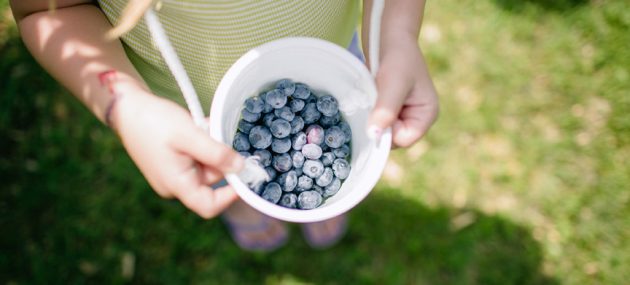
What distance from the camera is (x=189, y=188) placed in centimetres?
93

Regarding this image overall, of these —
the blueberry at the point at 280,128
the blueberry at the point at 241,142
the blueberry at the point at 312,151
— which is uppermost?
the blueberry at the point at 280,128

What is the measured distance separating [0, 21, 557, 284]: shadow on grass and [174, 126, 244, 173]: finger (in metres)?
1.21

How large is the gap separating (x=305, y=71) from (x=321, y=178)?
9.1 inches

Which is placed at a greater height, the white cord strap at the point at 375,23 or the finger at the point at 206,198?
the white cord strap at the point at 375,23

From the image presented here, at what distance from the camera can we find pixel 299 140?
998 mm

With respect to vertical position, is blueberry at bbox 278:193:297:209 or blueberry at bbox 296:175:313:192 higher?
blueberry at bbox 296:175:313:192

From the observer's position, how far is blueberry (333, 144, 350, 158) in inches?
39.0

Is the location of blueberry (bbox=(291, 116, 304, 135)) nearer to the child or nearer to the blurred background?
the child

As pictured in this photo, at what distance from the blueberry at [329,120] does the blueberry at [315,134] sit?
0.6 inches

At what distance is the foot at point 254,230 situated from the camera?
72.3 inches

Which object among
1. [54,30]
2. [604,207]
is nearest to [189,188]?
[54,30]

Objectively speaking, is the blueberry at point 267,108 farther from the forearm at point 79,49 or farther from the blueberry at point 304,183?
the forearm at point 79,49

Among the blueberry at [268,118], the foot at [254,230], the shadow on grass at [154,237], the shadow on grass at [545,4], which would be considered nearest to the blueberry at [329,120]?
the blueberry at [268,118]

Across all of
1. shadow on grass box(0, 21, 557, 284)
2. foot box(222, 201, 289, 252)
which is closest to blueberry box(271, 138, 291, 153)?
foot box(222, 201, 289, 252)
